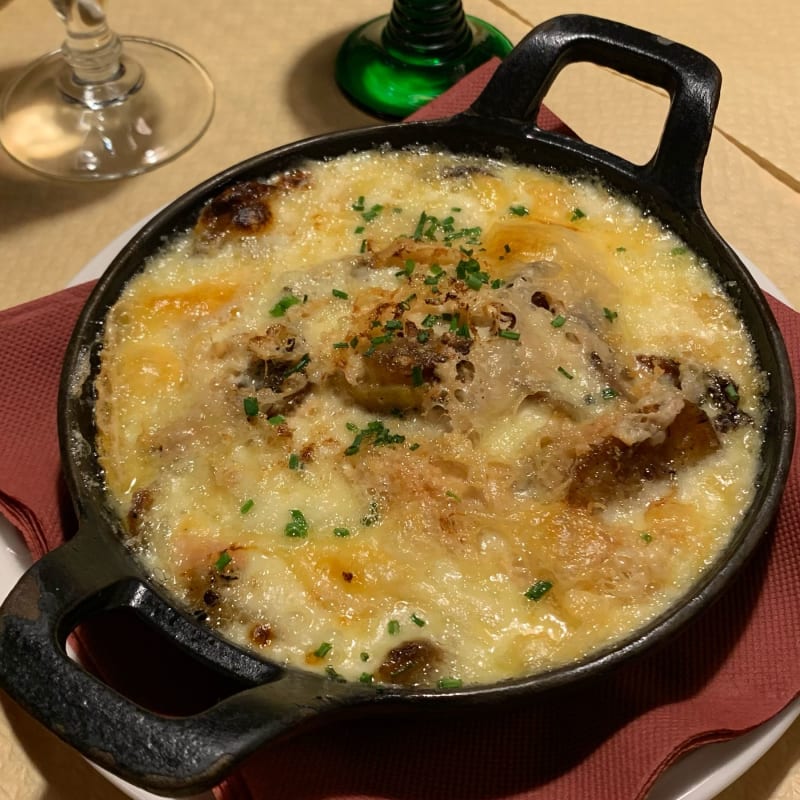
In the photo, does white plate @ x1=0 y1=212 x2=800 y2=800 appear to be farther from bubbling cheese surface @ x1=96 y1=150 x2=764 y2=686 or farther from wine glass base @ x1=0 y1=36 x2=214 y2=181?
wine glass base @ x1=0 y1=36 x2=214 y2=181

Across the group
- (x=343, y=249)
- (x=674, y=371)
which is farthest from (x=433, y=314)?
(x=674, y=371)

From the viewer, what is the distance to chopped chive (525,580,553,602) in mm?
1439

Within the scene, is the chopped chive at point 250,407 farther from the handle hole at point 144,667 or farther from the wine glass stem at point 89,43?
the wine glass stem at point 89,43

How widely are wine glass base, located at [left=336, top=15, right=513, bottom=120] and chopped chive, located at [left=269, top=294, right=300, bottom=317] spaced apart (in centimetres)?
129

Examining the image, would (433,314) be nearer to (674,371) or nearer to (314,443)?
(314,443)

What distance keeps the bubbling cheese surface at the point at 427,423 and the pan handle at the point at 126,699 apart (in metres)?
0.10

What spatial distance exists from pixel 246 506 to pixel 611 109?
1935mm

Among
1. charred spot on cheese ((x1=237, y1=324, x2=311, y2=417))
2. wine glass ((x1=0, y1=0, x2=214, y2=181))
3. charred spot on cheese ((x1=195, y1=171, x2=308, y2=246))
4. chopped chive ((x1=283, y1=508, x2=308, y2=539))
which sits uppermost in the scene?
charred spot on cheese ((x1=195, y1=171, x2=308, y2=246))

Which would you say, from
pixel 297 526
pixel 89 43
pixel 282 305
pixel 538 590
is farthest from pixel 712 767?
pixel 89 43

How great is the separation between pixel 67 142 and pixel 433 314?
69.0 inches

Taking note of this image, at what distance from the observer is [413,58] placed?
2.99 meters

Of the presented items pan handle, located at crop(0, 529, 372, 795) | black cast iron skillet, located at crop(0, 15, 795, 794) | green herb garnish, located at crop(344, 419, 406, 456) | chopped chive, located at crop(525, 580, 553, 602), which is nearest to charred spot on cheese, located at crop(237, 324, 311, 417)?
green herb garnish, located at crop(344, 419, 406, 456)

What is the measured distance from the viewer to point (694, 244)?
6.21ft

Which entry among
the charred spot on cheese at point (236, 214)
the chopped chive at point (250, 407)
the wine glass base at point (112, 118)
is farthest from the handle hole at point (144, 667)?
the wine glass base at point (112, 118)
